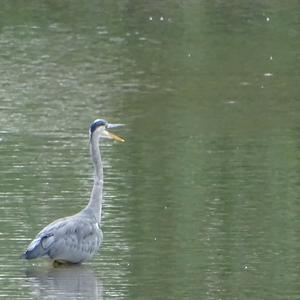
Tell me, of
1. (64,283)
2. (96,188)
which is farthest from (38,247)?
(96,188)

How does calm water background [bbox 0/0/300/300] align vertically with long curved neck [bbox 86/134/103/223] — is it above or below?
below

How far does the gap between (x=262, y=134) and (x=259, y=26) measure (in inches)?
405

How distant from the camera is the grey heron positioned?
1273cm

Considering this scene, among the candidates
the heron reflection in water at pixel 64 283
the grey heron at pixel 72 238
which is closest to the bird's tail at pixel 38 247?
the grey heron at pixel 72 238

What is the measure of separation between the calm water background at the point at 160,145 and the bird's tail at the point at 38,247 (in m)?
0.20

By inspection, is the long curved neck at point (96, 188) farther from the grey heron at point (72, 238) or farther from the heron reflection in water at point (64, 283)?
the heron reflection in water at point (64, 283)

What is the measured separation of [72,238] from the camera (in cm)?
1300

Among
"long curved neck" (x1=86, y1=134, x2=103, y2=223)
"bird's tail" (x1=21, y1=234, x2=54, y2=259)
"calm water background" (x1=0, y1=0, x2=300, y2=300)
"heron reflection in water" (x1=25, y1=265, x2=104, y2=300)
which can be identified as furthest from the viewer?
"long curved neck" (x1=86, y1=134, x2=103, y2=223)

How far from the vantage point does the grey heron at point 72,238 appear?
12734 mm

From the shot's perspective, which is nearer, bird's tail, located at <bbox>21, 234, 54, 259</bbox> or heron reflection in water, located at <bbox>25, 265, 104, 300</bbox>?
heron reflection in water, located at <bbox>25, 265, 104, 300</bbox>

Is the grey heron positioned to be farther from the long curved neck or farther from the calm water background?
the calm water background

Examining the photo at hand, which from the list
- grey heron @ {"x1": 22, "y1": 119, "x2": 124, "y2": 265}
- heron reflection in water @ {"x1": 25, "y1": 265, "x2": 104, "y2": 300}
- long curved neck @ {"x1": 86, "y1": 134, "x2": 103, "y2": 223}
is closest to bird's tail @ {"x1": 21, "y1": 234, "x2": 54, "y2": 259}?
grey heron @ {"x1": 22, "y1": 119, "x2": 124, "y2": 265}

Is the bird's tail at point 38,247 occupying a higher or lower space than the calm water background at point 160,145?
higher

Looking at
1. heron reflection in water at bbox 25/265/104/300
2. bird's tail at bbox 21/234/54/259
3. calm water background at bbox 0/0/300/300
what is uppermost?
bird's tail at bbox 21/234/54/259
